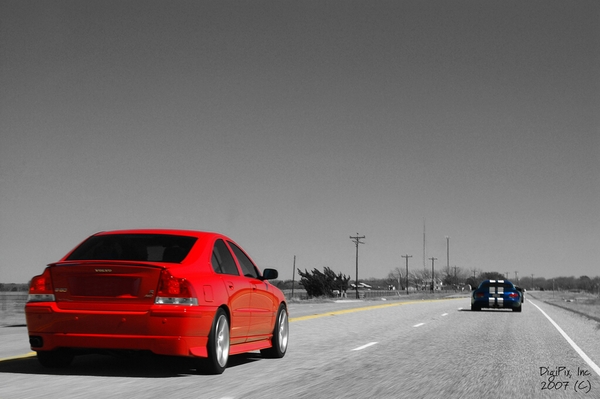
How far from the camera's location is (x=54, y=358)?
9430mm

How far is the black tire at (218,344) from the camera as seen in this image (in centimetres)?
888

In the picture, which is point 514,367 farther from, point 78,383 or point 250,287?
point 78,383

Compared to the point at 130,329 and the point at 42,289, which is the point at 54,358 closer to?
the point at 42,289

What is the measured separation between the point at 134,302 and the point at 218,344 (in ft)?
4.05

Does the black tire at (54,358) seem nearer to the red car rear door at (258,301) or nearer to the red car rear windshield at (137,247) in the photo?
the red car rear windshield at (137,247)

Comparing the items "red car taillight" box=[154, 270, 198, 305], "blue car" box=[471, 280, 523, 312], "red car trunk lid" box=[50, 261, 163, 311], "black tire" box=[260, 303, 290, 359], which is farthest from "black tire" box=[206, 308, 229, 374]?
"blue car" box=[471, 280, 523, 312]

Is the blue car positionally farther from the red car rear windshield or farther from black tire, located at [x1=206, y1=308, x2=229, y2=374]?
the red car rear windshield

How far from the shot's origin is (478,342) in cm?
1548

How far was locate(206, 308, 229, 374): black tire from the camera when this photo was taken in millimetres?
8875

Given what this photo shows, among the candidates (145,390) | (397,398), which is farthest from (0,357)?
(397,398)

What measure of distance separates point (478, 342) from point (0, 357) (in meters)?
8.90

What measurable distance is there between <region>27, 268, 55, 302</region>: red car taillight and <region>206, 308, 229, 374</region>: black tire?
5.91 feet

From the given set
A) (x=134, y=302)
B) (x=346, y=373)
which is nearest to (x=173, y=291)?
(x=134, y=302)

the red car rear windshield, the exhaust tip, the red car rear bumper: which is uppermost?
the red car rear windshield
